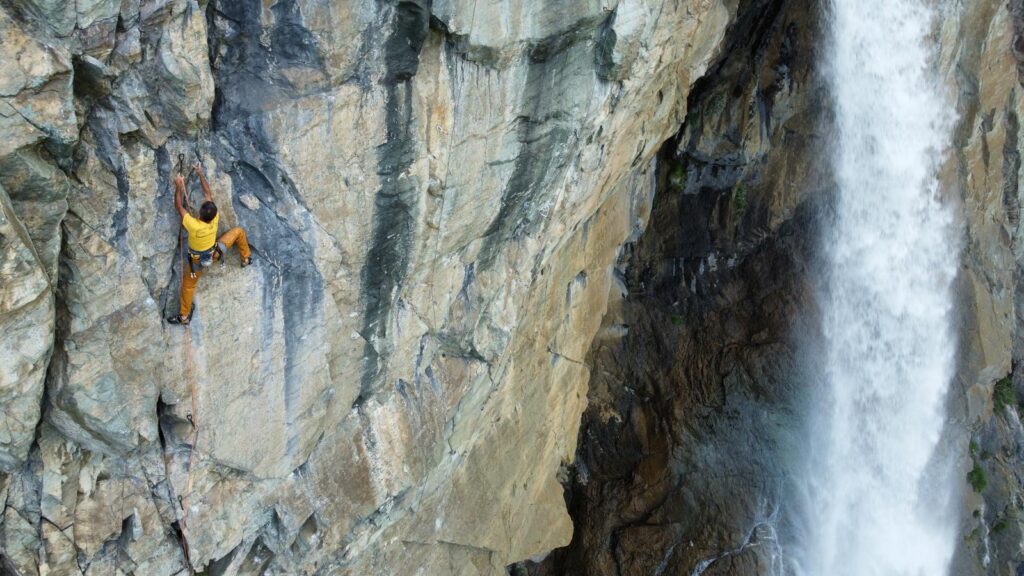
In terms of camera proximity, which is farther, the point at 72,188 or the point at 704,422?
the point at 704,422

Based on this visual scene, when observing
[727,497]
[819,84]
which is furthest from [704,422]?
[819,84]

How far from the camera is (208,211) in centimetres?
705

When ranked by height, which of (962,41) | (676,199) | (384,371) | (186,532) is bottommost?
(186,532)

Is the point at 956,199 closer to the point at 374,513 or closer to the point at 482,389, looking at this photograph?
the point at 482,389

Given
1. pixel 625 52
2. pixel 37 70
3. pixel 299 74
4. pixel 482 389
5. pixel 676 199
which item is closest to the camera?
pixel 37 70

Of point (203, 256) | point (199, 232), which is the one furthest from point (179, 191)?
point (203, 256)

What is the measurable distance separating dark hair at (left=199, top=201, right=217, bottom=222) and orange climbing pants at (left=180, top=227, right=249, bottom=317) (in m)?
0.39

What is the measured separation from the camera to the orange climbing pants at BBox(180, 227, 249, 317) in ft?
23.9

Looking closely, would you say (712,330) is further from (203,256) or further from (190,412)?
(203,256)

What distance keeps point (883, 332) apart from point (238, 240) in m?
12.5

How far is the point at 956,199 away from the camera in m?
14.8

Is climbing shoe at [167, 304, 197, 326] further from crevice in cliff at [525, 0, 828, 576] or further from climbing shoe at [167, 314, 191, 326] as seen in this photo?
crevice in cliff at [525, 0, 828, 576]

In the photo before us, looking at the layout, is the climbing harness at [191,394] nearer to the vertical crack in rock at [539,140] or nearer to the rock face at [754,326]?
the vertical crack in rock at [539,140]

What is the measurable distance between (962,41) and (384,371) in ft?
39.5
